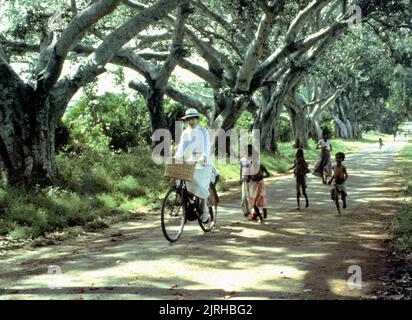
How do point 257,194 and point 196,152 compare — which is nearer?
point 196,152

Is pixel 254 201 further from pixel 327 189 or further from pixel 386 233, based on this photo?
pixel 327 189

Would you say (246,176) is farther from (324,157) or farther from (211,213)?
(324,157)

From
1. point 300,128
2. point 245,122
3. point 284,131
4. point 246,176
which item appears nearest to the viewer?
point 246,176

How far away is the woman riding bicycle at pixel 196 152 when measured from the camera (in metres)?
9.09

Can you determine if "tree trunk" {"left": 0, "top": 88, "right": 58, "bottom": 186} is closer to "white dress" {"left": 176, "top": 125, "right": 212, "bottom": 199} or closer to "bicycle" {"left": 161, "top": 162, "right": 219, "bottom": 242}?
"bicycle" {"left": 161, "top": 162, "right": 219, "bottom": 242}

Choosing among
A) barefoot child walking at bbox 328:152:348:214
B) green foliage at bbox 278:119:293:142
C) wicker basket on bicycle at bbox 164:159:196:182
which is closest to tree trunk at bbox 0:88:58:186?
wicker basket on bicycle at bbox 164:159:196:182

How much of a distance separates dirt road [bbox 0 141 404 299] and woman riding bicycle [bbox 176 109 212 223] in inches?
33.7

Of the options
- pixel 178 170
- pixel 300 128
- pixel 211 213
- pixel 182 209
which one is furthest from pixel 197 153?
pixel 300 128

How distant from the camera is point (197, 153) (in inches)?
359

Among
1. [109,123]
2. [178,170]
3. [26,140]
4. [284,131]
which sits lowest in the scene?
[178,170]

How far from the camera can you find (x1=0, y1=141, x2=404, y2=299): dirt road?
19.5ft

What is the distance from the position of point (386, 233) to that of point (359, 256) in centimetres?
211

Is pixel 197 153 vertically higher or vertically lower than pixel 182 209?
higher

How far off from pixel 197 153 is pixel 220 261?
91.5 inches
